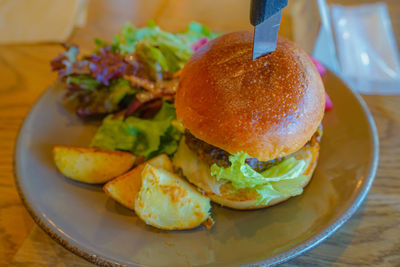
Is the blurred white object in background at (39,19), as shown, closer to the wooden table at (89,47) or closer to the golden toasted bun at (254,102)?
the wooden table at (89,47)

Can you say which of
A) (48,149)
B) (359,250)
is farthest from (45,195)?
(359,250)

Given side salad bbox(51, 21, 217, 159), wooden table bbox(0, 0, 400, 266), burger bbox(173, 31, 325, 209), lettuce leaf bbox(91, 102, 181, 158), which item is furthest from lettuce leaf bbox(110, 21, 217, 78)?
burger bbox(173, 31, 325, 209)

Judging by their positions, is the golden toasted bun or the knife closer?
the knife

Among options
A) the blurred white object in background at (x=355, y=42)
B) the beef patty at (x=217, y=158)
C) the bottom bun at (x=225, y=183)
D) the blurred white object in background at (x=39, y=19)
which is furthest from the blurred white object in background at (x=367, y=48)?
the blurred white object in background at (x=39, y=19)

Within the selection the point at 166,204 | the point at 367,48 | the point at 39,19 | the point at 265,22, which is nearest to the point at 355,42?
the point at 367,48

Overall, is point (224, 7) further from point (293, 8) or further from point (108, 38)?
point (108, 38)

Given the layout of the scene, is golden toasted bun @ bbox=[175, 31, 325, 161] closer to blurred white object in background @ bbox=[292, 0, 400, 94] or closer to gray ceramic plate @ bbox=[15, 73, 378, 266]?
gray ceramic plate @ bbox=[15, 73, 378, 266]

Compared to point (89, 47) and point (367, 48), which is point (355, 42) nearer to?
point (367, 48)
